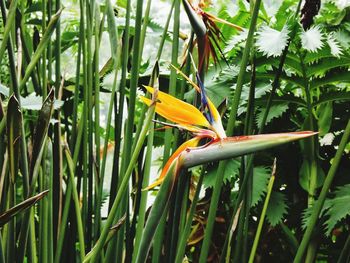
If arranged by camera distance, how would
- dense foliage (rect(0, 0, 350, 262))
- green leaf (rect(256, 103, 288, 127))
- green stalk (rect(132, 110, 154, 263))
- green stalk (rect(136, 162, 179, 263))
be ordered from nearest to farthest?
green stalk (rect(136, 162, 179, 263)) → dense foliage (rect(0, 0, 350, 262)) → green stalk (rect(132, 110, 154, 263)) → green leaf (rect(256, 103, 288, 127))

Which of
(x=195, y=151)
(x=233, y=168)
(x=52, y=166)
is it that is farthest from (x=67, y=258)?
(x=195, y=151)

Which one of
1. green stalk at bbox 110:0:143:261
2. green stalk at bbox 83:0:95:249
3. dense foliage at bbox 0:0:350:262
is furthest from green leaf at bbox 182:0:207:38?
green stalk at bbox 83:0:95:249

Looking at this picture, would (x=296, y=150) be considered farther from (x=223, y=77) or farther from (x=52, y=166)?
(x=52, y=166)

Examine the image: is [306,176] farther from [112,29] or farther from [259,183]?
[112,29]

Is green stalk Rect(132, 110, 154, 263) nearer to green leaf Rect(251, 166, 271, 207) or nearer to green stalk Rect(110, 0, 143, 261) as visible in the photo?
green stalk Rect(110, 0, 143, 261)

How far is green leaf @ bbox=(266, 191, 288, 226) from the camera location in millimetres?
700

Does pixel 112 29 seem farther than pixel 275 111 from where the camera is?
No

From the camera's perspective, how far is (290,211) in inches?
31.9

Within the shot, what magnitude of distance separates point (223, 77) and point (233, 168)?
0.15m

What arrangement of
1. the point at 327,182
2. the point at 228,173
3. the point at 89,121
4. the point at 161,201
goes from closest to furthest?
the point at 161,201 → the point at 327,182 → the point at 89,121 → the point at 228,173

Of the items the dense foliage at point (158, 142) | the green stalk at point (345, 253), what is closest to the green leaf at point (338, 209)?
the dense foliage at point (158, 142)

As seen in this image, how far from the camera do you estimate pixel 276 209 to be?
0.72m

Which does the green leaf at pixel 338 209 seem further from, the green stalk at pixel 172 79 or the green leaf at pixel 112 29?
the green leaf at pixel 112 29

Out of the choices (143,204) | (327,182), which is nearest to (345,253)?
(327,182)
